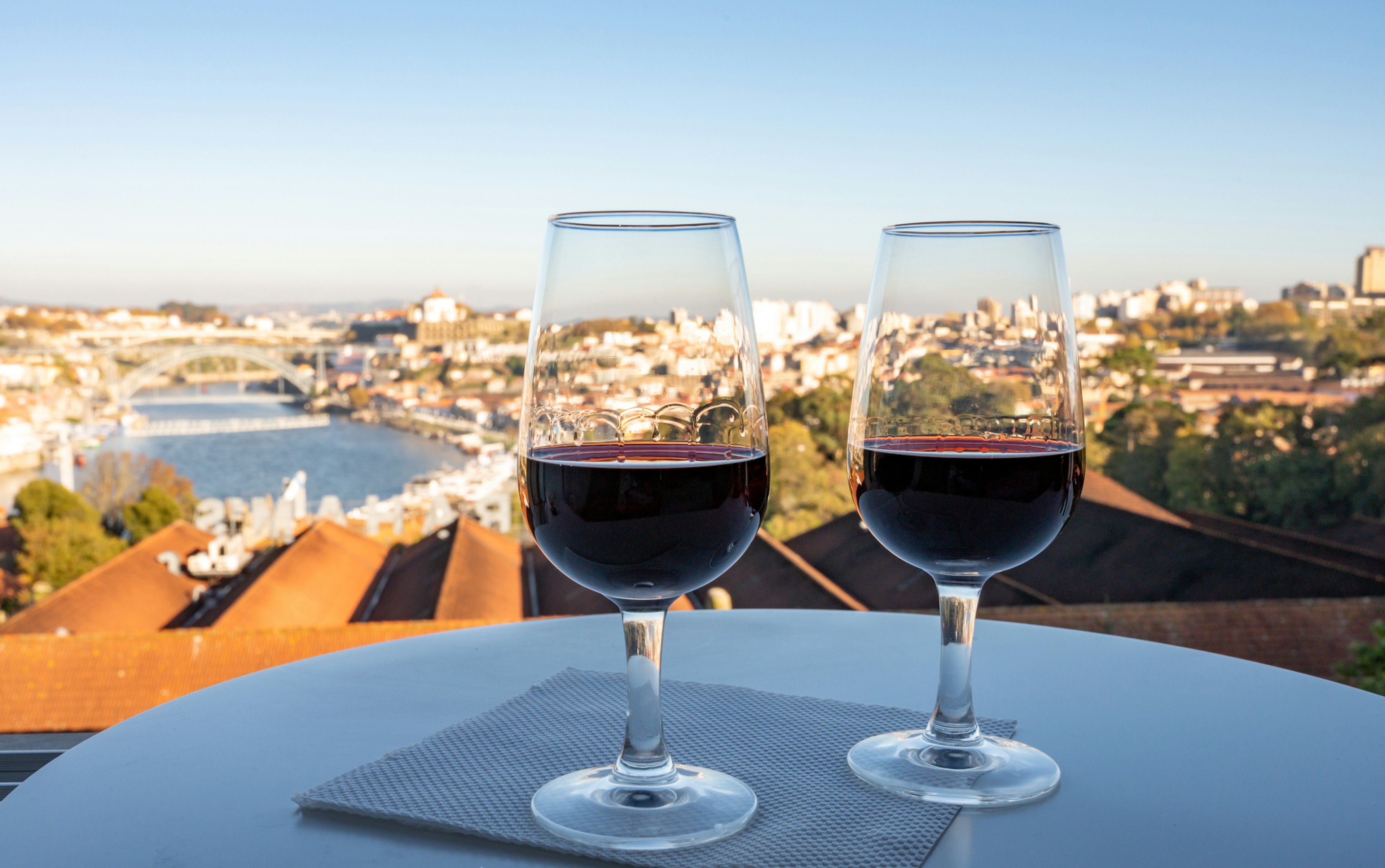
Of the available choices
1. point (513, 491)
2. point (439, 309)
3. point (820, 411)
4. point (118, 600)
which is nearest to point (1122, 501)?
point (820, 411)

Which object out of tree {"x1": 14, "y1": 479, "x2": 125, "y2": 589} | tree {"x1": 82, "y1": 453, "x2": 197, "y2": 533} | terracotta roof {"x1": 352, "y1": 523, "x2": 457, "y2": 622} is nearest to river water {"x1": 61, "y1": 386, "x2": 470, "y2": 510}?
tree {"x1": 82, "y1": 453, "x2": 197, "y2": 533}

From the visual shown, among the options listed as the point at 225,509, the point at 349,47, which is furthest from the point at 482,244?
the point at 225,509

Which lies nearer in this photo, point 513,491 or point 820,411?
point 513,491

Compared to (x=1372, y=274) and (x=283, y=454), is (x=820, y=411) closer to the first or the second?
(x=1372, y=274)

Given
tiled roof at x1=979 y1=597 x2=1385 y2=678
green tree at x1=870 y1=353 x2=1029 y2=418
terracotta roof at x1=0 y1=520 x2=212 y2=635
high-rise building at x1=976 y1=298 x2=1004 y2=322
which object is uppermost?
high-rise building at x1=976 y1=298 x2=1004 y2=322

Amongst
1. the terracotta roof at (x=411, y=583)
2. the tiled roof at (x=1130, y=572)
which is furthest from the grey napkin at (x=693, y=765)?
the terracotta roof at (x=411, y=583)

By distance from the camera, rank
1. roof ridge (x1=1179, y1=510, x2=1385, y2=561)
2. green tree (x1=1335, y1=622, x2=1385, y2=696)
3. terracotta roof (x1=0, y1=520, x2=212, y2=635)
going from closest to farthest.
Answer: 1. green tree (x1=1335, y1=622, x2=1385, y2=696)
2. roof ridge (x1=1179, y1=510, x2=1385, y2=561)
3. terracotta roof (x1=0, y1=520, x2=212, y2=635)

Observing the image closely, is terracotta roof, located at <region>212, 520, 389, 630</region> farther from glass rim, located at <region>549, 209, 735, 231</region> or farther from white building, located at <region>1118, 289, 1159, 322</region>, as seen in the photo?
white building, located at <region>1118, 289, 1159, 322</region>
